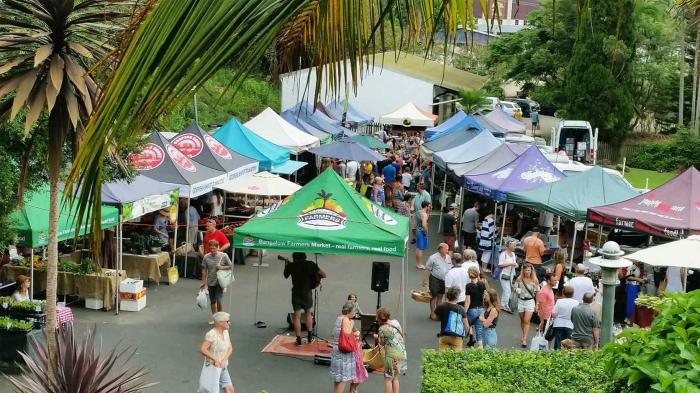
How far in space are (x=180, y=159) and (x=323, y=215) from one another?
6.04 meters

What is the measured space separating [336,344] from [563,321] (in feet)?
11.9

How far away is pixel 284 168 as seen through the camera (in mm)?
23500

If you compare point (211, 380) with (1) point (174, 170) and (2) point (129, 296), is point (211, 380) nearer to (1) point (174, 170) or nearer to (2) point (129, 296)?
(2) point (129, 296)

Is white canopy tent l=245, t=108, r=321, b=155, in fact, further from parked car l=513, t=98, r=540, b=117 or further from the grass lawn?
parked car l=513, t=98, r=540, b=117

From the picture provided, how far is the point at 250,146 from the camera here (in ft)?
72.2

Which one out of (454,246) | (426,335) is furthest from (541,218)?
(426,335)

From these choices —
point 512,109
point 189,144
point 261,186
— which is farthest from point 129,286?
point 512,109

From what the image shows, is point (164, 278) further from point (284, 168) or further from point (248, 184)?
point (284, 168)

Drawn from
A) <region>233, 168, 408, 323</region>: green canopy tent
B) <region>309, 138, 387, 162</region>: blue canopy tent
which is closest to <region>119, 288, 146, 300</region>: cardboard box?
<region>233, 168, 408, 323</region>: green canopy tent

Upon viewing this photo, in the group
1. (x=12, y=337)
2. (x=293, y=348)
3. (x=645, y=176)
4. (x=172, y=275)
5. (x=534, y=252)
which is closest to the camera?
(x=12, y=337)

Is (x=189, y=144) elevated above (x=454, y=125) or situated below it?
below

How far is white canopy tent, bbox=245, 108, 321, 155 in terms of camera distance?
25.6 m

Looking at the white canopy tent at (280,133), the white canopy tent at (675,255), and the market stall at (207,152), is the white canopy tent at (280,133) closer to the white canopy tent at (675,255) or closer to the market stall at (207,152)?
A: the market stall at (207,152)

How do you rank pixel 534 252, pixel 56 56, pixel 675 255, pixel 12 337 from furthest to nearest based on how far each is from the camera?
pixel 534 252 < pixel 675 255 < pixel 12 337 < pixel 56 56
